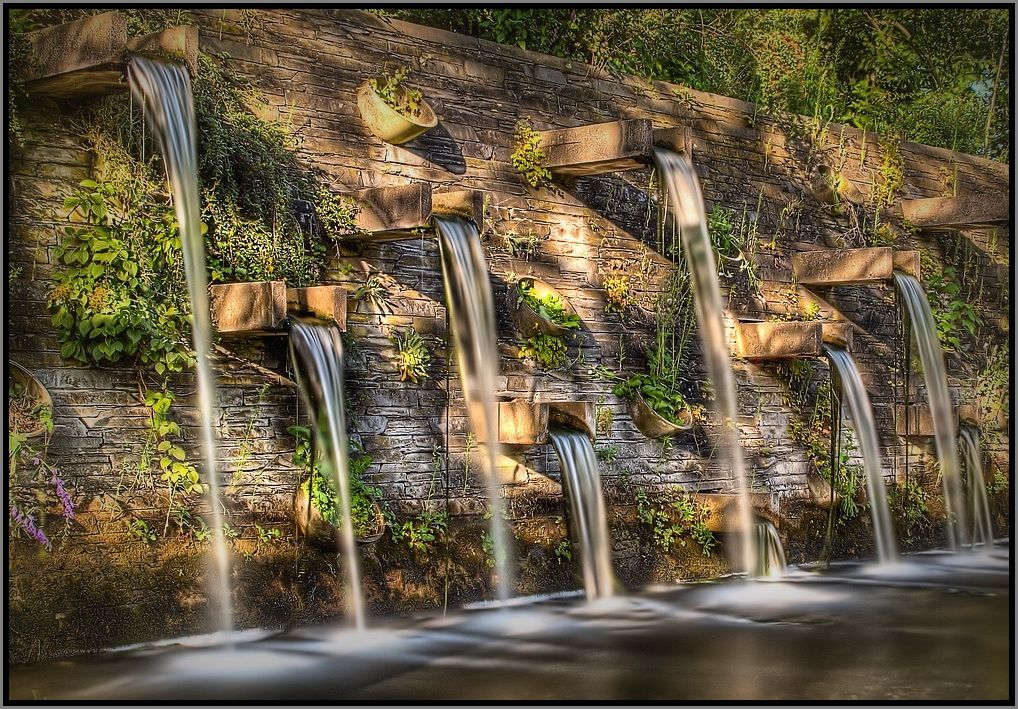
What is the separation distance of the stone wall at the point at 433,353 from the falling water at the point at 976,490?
0.68 m

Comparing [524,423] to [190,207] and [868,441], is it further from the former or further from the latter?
[868,441]

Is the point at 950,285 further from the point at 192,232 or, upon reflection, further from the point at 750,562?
the point at 192,232

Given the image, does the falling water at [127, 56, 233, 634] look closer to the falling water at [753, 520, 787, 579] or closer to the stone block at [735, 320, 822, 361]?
the falling water at [753, 520, 787, 579]

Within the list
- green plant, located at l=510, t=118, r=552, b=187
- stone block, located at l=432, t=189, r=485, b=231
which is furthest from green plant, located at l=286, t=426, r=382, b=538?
green plant, located at l=510, t=118, r=552, b=187

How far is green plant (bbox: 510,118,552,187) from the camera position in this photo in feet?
25.4

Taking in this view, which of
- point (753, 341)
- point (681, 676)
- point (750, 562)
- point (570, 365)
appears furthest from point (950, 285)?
point (681, 676)

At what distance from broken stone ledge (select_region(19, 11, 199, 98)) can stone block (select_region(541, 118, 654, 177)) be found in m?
2.73

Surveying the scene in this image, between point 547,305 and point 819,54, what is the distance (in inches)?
197

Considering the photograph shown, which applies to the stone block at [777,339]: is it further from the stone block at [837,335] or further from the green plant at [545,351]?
the green plant at [545,351]

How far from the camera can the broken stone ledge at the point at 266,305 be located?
19.1ft

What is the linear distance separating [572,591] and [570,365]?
1.46 meters

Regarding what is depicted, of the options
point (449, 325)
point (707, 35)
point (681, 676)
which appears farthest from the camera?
point (707, 35)

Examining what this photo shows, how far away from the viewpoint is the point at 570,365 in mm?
7766

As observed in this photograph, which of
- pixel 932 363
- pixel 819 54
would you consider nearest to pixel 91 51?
pixel 932 363
